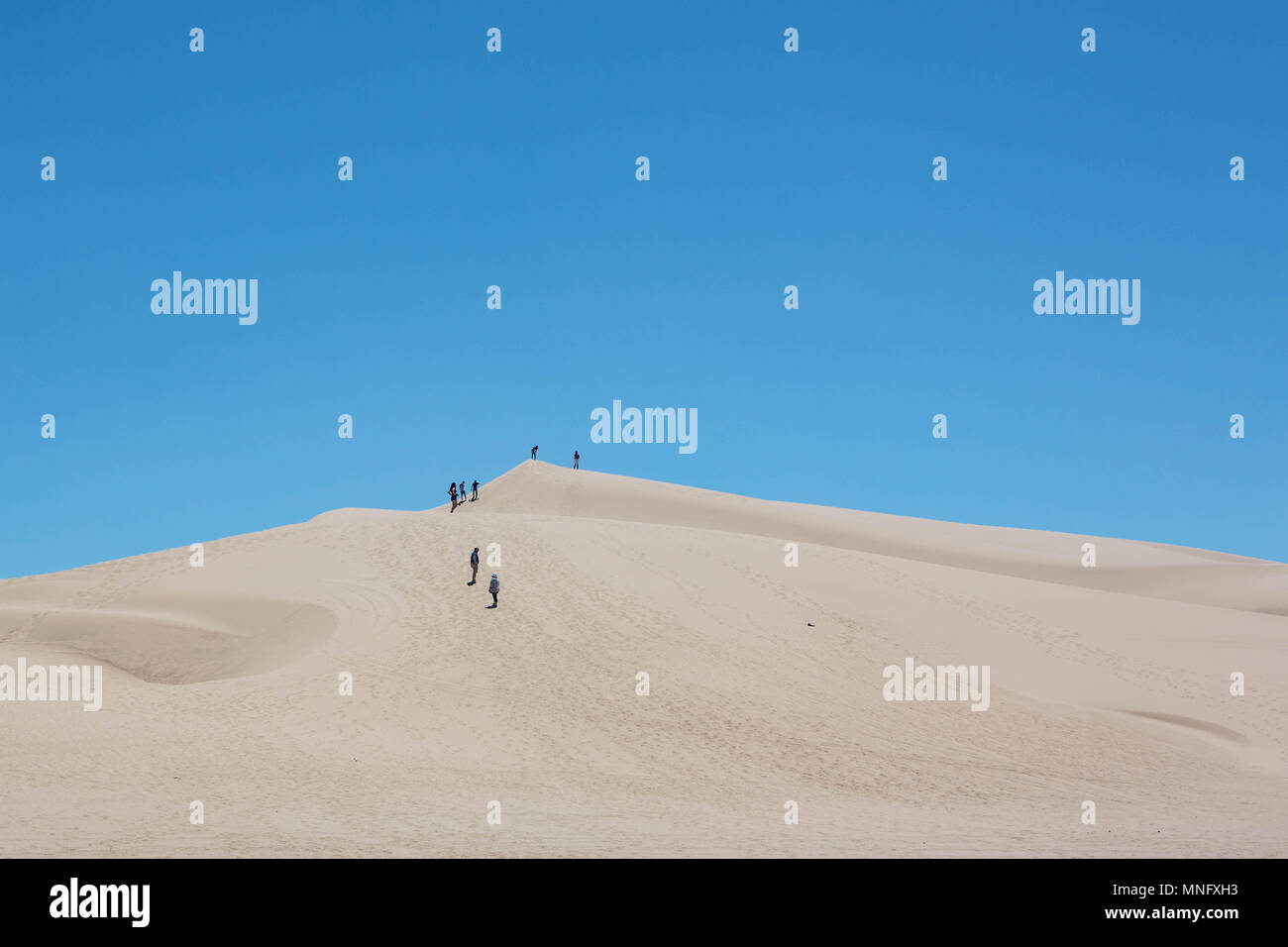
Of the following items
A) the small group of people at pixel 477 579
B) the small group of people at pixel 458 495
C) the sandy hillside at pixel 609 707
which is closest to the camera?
the sandy hillside at pixel 609 707

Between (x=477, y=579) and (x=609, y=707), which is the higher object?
(x=477, y=579)

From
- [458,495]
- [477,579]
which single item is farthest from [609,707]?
[458,495]

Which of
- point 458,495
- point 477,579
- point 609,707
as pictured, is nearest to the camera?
point 609,707

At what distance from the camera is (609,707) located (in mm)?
23766

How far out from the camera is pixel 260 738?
20875 millimetres

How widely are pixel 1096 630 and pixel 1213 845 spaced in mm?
18955

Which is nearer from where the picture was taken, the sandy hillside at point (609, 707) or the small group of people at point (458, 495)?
the sandy hillside at point (609, 707)

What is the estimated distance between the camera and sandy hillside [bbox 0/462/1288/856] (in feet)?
52.4

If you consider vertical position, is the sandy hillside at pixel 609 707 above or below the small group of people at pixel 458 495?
below

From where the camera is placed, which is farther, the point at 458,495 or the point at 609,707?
the point at 458,495

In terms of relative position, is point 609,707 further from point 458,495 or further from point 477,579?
point 458,495

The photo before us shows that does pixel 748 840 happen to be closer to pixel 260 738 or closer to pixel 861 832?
pixel 861 832

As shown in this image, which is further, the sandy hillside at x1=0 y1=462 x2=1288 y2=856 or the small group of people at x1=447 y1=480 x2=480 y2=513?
the small group of people at x1=447 y1=480 x2=480 y2=513

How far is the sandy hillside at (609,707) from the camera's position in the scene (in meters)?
16.0
